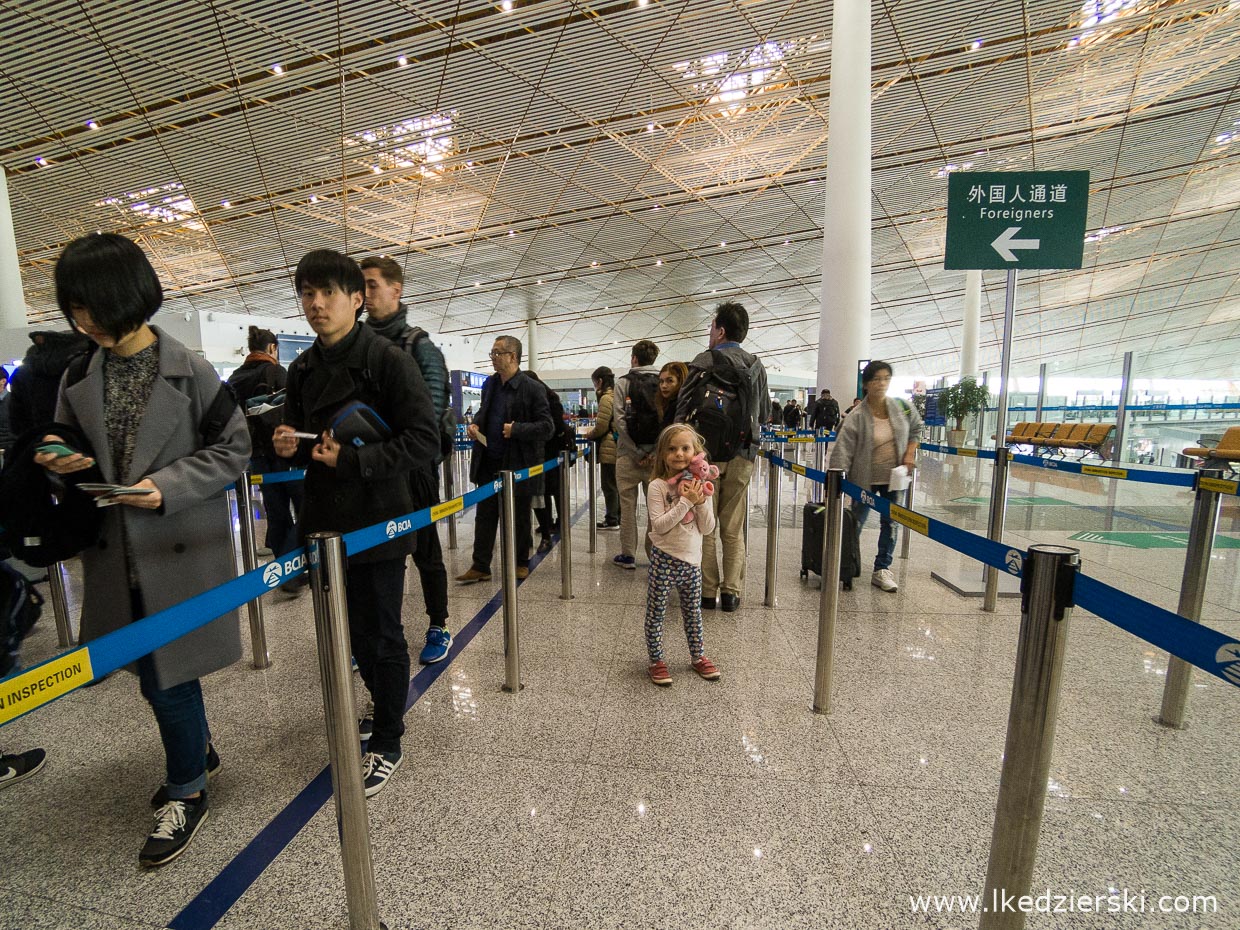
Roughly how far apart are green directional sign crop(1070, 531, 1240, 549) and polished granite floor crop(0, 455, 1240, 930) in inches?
102

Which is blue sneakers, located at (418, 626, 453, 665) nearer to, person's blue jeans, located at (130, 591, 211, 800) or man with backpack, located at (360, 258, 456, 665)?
man with backpack, located at (360, 258, 456, 665)

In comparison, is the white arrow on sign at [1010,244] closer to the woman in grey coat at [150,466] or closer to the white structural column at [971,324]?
the woman in grey coat at [150,466]

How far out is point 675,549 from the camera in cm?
293

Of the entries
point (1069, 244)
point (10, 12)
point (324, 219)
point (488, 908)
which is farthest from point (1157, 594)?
point (324, 219)

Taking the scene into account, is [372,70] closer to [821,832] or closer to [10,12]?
[10,12]

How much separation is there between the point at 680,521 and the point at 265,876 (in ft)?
6.72

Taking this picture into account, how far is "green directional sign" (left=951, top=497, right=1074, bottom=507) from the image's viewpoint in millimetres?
8117

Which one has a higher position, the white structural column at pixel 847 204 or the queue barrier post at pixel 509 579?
the white structural column at pixel 847 204

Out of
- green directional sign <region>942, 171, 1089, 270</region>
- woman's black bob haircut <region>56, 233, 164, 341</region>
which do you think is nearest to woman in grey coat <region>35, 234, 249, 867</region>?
woman's black bob haircut <region>56, 233, 164, 341</region>

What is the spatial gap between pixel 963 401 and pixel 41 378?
885 inches

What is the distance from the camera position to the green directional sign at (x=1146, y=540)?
5.68 m

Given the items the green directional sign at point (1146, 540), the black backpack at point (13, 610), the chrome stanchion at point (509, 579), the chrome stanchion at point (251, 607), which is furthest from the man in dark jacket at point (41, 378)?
the green directional sign at point (1146, 540)

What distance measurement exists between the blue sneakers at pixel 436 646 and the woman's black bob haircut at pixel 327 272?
2083 mm

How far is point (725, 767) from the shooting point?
7.37 ft
